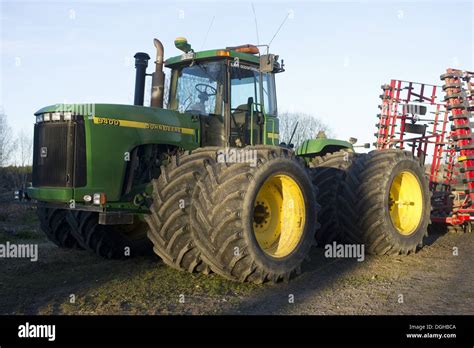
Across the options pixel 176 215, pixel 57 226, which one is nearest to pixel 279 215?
pixel 176 215

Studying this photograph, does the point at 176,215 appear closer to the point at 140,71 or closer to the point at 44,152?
the point at 44,152

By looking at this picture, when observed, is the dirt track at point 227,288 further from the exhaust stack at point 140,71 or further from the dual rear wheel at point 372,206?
the exhaust stack at point 140,71

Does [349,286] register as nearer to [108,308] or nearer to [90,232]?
[108,308]

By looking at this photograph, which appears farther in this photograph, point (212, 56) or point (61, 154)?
point (212, 56)

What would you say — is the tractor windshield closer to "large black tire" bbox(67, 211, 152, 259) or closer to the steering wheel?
the steering wheel

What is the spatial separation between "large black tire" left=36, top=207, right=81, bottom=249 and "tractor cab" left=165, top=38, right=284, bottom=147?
7.51 ft

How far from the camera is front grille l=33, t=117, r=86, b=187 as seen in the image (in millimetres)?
5902

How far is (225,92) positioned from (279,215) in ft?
6.05

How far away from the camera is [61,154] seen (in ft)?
19.7

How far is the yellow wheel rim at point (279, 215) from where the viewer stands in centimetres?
621

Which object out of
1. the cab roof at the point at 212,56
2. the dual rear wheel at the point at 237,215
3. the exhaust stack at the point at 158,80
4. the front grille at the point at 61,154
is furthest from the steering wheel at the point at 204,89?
the front grille at the point at 61,154

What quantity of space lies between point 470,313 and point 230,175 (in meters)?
2.76

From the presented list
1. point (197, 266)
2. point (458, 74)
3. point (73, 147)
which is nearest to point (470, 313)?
point (197, 266)

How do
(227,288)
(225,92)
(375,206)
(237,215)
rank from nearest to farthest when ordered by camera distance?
(237,215), (227,288), (225,92), (375,206)
